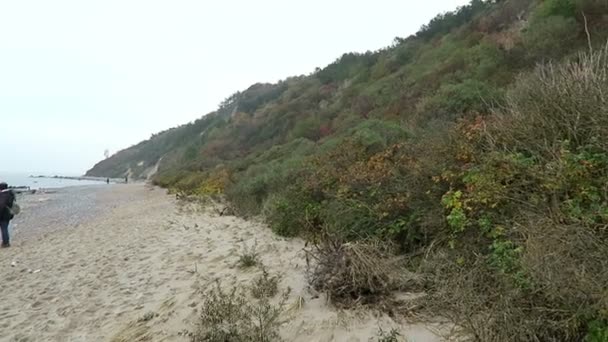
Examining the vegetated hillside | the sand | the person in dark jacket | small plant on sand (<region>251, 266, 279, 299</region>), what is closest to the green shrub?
the vegetated hillside

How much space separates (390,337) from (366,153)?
571cm

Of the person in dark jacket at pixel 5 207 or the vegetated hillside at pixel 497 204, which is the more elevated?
the person in dark jacket at pixel 5 207

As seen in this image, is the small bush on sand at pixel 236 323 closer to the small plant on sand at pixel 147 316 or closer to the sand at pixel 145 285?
the sand at pixel 145 285

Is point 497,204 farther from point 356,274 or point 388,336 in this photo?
point 388,336

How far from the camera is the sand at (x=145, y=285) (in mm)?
3623

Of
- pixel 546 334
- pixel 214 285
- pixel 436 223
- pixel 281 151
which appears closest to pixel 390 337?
pixel 546 334

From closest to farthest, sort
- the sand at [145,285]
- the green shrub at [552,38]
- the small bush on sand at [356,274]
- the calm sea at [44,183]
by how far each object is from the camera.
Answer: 1. the sand at [145,285]
2. the small bush on sand at [356,274]
3. the green shrub at [552,38]
4. the calm sea at [44,183]

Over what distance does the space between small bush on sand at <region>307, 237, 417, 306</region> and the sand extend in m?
0.17

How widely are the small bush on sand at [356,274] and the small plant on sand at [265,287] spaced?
487 mm

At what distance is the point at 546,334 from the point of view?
100 inches

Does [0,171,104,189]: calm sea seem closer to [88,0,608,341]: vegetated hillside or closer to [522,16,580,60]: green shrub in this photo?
[88,0,608,341]: vegetated hillside

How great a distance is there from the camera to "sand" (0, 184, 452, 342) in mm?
3623

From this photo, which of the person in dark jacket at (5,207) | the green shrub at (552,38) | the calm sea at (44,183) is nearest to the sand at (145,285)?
the person in dark jacket at (5,207)

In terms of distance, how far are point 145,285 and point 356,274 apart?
320 cm
